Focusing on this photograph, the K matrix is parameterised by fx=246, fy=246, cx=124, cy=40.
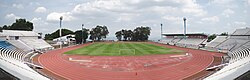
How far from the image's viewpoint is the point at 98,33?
104m

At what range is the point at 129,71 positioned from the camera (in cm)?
2102

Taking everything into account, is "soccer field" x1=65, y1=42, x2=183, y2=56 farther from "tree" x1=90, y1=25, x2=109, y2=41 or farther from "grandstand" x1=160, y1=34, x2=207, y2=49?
"tree" x1=90, y1=25, x2=109, y2=41

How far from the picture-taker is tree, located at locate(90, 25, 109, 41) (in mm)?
101988

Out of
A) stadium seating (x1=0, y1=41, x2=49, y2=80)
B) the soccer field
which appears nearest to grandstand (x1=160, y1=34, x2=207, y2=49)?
the soccer field

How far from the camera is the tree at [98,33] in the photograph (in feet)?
335

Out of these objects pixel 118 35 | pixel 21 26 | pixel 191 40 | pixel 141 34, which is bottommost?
pixel 191 40

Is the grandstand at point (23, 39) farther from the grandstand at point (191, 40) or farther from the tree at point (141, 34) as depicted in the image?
the tree at point (141, 34)

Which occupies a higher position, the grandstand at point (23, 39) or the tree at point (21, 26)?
the tree at point (21, 26)

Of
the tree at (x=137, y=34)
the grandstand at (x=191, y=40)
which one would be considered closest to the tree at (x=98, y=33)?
the tree at (x=137, y=34)

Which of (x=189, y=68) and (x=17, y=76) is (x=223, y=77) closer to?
(x=189, y=68)

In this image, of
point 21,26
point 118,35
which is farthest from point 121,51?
point 118,35

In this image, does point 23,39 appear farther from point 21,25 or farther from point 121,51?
point 21,25

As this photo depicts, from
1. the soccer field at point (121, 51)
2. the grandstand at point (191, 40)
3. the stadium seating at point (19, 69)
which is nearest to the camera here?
the stadium seating at point (19, 69)

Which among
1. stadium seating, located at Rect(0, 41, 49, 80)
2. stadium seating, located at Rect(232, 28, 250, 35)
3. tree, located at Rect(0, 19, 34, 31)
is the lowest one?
stadium seating, located at Rect(0, 41, 49, 80)
